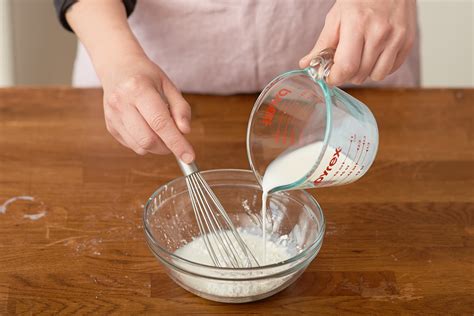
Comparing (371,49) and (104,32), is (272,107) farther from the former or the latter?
(104,32)

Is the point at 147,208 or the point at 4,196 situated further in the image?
the point at 4,196

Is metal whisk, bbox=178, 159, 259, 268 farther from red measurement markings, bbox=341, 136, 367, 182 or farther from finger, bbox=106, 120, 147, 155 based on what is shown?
red measurement markings, bbox=341, 136, 367, 182

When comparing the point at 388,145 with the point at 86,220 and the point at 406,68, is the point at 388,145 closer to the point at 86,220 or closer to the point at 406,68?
the point at 406,68

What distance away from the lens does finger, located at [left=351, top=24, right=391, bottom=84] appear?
3.04ft

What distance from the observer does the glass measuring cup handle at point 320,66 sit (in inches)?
33.2

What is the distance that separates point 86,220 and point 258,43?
49cm

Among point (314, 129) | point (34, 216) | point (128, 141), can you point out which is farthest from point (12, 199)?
point (314, 129)

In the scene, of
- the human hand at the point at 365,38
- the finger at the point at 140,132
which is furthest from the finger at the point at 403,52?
the finger at the point at 140,132

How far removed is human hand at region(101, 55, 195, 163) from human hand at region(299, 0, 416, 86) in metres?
0.18

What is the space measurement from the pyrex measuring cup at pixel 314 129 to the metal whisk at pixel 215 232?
78 mm

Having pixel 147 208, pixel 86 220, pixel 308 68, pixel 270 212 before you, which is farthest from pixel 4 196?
pixel 308 68

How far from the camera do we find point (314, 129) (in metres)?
0.88

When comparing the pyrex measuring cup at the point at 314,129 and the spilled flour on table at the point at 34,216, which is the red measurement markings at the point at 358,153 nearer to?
the pyrex measuring cup at the point at 314,129

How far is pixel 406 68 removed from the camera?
1.45 m
